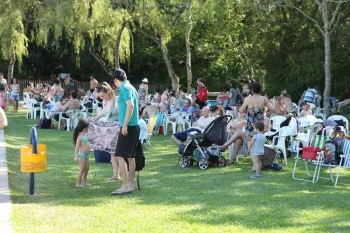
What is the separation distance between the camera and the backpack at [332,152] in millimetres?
8906

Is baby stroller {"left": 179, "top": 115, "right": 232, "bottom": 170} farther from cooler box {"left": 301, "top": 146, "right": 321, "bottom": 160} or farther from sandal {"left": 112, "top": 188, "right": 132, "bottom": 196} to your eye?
sandal {"left": 112, "top": 188, "right": 132, "bottom": 196}

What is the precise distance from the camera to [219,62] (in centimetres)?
3809

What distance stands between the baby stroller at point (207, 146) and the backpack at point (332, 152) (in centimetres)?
220

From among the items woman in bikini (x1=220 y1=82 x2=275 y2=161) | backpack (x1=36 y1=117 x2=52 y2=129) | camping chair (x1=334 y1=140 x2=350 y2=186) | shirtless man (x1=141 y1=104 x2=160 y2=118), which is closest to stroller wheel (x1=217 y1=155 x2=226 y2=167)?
woman in bikini (x1=220 y1=82 x2=275 y2=161)

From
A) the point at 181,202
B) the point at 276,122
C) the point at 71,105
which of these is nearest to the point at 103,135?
the point at 181,202

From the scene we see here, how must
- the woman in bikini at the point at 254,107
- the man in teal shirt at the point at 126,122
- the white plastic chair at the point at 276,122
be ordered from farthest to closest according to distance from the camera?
the white plastic chair at the point at 276,122
the woman in bikini at the point at 254,107
the man in teal shirt at the point at 126,122

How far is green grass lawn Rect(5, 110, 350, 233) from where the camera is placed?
20.9 ft

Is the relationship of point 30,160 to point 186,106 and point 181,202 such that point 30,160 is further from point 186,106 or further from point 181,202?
point 186,106

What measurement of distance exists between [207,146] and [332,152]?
2.50 meters

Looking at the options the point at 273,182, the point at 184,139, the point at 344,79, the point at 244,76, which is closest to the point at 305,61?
the point at 344,79

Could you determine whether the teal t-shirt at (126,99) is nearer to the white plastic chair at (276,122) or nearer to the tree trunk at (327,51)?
the white plastic chair at (276,122)

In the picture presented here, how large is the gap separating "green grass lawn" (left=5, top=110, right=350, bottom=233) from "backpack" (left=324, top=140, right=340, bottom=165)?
1.18ft

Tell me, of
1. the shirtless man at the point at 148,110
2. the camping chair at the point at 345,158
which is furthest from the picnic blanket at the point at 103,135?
the shirtless man at the point at 148,110

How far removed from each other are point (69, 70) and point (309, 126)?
106ft
